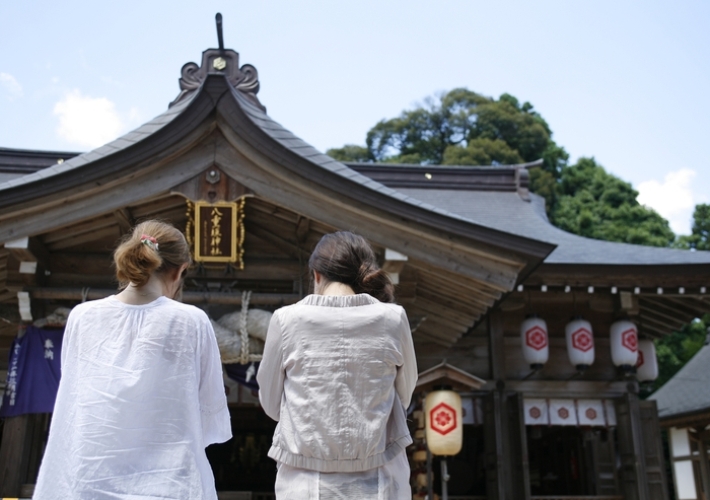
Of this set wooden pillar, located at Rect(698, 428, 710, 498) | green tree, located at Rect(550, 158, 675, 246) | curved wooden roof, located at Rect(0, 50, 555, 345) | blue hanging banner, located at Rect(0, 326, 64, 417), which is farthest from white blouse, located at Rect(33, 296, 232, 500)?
green tree, located at Rect(550, 158, 675, 246)

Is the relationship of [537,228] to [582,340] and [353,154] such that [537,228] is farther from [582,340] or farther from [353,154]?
[353,154]

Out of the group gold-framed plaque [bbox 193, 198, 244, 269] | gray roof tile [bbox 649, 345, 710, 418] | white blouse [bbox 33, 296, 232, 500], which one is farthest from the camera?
gray roof tile [bbox 649, 345, 710, 418]

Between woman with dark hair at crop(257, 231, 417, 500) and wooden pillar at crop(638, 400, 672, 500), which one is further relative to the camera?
wooden pillar at crop(638, 400, 672, 500)

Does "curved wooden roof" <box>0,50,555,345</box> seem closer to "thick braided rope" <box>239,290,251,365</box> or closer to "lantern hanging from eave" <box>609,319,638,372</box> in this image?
"thick braided rope" <box>239,290,251,365</box>

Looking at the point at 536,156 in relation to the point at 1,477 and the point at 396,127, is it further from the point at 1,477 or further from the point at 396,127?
the point at 1,477

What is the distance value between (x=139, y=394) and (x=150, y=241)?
56 cm

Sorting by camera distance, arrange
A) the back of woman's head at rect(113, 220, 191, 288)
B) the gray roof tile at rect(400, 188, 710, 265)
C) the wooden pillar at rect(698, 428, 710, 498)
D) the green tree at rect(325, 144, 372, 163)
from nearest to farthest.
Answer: the back of woman's head at rect(113, 220, 191, 288) < the gray roof tile at rect(400, 188, 710, 265) < the wooden pillar at rect(698, 428, 710, 498) < the green tree at rect(325, 144, 372, 163)

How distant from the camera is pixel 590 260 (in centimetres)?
874

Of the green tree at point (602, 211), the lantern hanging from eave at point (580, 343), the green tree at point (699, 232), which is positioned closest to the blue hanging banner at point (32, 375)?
the lantern hanging from eave at point (580, 343)

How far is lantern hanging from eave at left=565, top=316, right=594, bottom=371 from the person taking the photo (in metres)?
8.81

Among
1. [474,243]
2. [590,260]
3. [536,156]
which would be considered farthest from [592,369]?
[536,156]

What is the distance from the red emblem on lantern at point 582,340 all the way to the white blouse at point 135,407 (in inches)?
275

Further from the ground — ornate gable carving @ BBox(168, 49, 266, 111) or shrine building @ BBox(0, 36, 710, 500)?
ornate gable carving @ BBox(168, 49, 266, 111)

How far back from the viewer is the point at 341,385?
2414mm
